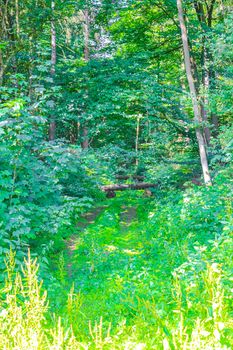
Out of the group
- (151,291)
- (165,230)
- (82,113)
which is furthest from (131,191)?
(151,291)

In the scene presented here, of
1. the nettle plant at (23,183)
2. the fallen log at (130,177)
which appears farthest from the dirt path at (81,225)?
the fallen log at (130,177)

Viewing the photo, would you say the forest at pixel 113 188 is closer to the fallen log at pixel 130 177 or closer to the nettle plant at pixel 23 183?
the nettle plant at pixel 23 183

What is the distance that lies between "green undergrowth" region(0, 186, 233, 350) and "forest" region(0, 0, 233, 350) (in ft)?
0.08

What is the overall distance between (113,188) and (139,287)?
953 centimetres

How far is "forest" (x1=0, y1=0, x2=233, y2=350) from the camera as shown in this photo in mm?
2605

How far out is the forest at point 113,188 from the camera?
261cm

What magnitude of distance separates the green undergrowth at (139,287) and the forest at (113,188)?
24 millimetres

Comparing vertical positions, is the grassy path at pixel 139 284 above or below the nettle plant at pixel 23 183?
below

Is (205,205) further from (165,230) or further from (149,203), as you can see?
(149,203)

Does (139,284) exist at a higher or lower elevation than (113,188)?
lower

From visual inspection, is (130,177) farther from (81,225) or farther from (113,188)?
(81,225)

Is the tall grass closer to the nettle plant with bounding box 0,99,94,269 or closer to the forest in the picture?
the forest

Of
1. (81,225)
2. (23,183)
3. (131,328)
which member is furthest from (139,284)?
(81,225)

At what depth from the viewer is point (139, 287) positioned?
3.95 meters
